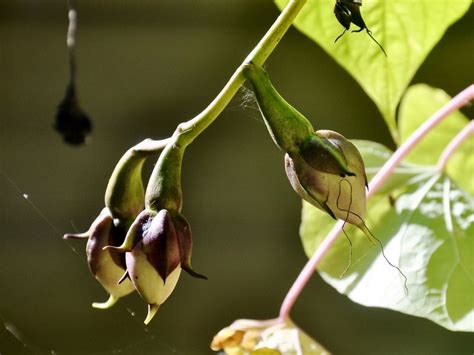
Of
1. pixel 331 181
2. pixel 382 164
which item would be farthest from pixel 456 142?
pixel 331 181

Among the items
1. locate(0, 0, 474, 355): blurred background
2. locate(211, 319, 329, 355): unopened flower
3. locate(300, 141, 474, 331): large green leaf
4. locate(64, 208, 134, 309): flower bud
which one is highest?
locate(64, 208, 134, 309): flower bud

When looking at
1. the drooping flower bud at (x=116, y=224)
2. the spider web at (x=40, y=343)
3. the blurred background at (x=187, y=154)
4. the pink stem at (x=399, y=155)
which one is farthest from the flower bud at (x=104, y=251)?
the blurred background at (x=187, y=154)

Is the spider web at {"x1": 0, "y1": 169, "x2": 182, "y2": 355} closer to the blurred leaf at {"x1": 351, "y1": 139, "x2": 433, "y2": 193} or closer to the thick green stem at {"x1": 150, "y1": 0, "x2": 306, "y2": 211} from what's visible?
the blurred leaf at {"x1": 351, "y1": 139, "x2": 433, "y2": 193}

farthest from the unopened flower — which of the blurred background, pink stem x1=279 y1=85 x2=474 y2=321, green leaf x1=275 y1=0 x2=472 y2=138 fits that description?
the blurred background

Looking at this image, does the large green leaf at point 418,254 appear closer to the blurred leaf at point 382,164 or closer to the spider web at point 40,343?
the blurred leaf at point 382,164

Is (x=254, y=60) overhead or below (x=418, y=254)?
overhead

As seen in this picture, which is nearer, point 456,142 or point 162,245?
point 162,245

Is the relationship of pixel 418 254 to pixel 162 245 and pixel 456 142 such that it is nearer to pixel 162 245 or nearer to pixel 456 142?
pixel 456 142
